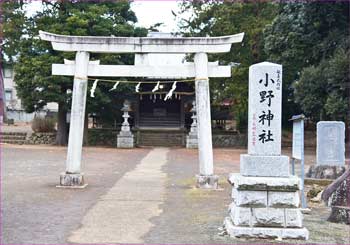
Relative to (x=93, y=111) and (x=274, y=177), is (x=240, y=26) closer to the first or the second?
(x=93, y=111)

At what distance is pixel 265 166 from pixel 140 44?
637 centimetres

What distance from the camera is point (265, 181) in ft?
22.9

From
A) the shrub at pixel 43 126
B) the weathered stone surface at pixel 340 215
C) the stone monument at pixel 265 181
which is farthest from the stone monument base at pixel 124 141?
the stone monument at pixel 265 181

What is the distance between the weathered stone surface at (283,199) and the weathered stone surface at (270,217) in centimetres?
9

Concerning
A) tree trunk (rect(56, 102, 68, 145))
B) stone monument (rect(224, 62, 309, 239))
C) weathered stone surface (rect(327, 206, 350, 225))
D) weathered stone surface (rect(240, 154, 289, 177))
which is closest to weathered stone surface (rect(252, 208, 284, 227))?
stone monument (rect(224, 62, 309, 239))

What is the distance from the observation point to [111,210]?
905 cm

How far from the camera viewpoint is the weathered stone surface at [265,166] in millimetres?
7160

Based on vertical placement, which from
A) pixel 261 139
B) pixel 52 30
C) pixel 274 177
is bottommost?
pixel 274 177

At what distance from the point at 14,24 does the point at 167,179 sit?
16570mm

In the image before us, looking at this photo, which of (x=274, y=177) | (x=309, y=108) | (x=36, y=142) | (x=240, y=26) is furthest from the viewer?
(x=36, y=142)

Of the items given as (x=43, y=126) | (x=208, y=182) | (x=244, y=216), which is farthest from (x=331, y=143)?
(x=43, y=126)

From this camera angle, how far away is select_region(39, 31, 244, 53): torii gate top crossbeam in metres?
12.5

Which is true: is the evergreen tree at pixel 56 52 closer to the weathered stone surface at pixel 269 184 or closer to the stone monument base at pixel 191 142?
the stone monument base at pixel 191 142

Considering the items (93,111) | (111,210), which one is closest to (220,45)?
(111,210)
